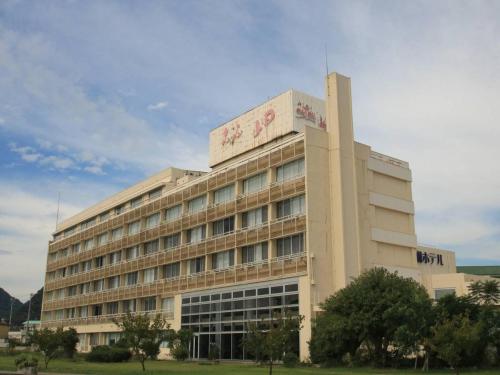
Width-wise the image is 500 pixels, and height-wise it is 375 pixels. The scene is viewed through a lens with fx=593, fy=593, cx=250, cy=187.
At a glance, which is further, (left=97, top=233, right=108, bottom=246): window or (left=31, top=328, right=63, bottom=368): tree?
(left=97, top=233, right=108, bottom=246): window

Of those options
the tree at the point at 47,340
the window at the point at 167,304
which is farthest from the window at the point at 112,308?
the tree at the point at 47,340

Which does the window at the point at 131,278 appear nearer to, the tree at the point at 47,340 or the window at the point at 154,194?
the window at the point at 154,194

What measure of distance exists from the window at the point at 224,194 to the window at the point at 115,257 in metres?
24.5

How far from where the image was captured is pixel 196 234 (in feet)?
198

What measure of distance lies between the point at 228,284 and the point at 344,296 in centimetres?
1580

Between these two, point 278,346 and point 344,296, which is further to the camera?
point 344,296

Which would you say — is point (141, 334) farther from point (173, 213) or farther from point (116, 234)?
point (116, 234)

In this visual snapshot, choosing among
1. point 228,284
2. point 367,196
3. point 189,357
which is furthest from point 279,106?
point 189,357

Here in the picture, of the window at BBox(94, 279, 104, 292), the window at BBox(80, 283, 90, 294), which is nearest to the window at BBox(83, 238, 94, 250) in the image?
the window at BBox(80, 283, 90, 294)

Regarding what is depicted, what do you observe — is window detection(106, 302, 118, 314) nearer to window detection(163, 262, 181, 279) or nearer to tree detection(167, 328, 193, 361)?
window detection(163, 262, 181, 279)

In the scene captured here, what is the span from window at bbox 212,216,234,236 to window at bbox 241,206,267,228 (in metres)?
1.82

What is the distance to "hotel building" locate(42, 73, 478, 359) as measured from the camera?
45.8 meters

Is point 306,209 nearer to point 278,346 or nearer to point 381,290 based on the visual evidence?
point 381,290

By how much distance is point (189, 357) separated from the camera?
55375 mm
